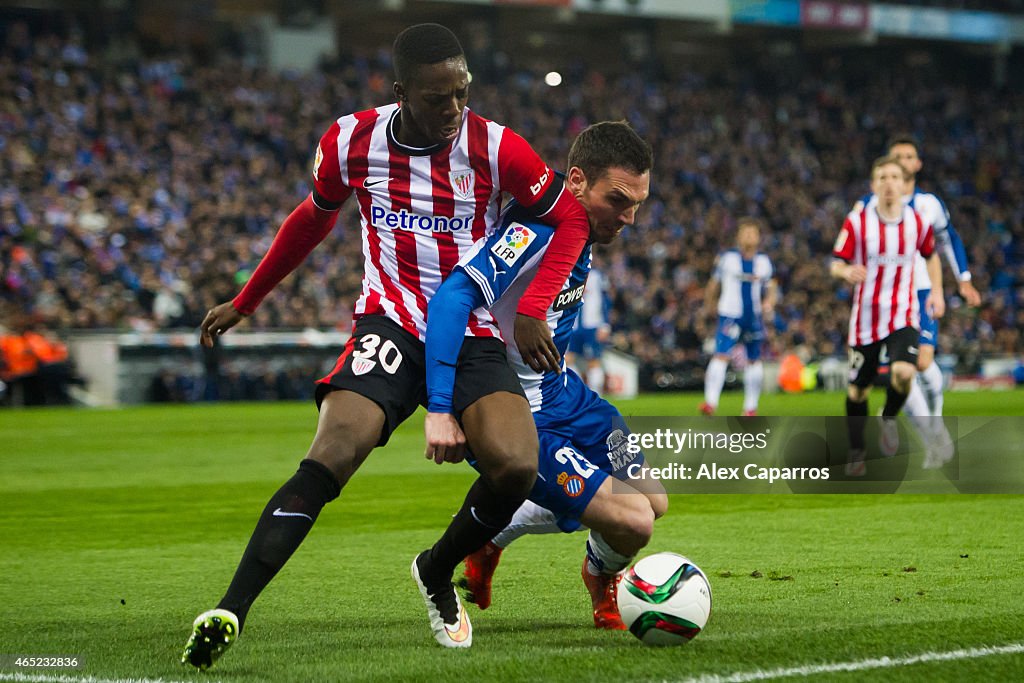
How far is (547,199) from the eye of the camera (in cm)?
462

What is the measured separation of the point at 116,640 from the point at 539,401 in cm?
163

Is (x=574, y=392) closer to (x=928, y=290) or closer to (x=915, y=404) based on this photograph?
(x=915, y=404)

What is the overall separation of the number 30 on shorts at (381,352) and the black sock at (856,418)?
20.3 feet

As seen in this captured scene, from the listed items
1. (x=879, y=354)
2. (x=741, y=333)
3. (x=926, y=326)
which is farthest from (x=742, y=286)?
(x=879, y=354)

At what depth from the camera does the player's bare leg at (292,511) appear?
12.4 feet

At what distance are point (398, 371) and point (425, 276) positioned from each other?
40cm

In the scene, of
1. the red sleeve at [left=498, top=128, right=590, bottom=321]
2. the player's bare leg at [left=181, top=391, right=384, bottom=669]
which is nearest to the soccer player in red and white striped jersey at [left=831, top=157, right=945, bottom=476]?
the red sleeve at [left=498, top=128, right=590, bottom=321]

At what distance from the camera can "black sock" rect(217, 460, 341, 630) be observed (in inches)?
154

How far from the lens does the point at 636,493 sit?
473 cm

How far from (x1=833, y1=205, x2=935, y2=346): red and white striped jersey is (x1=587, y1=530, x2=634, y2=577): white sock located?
5.39m

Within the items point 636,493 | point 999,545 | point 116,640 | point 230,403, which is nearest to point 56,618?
point 116,640

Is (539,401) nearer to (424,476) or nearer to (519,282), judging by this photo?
(519,282)

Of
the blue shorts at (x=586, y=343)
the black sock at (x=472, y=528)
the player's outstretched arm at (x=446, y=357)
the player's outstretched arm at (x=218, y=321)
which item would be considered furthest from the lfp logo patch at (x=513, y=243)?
the blue shorts at (x=586, y=343)

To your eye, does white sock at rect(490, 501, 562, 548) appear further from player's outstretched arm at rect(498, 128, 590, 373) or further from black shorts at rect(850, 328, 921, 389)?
black shorts at rect(850, 328, 921, 389)
